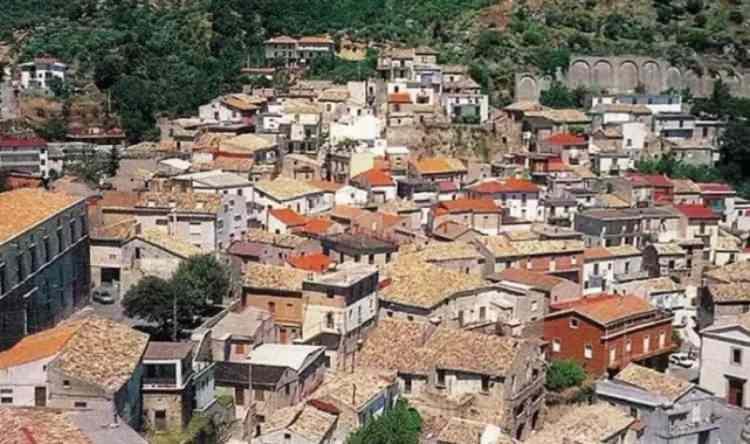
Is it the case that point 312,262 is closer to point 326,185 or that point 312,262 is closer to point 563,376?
point 563,376

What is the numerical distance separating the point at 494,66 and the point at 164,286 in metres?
36.9

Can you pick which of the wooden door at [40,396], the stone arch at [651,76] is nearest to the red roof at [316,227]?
the wooden door at [40,396]

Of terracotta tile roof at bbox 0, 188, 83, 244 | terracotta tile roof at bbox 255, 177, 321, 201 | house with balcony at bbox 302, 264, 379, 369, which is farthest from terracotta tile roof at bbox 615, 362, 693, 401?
terracotta tile roof at bbox 255, 177, 321, 201

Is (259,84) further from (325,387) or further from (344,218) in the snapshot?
(325,387)

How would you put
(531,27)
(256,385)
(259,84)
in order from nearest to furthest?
(256,385)
(259,84)
(531,27)

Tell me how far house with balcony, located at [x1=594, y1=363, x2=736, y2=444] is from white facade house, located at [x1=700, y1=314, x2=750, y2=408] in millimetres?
1153

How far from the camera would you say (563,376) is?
102 feet

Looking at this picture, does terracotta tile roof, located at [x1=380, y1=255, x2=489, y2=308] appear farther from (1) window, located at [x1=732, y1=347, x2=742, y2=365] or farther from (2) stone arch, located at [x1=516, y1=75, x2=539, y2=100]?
(2) stone arch, located at [x1=516, y1=75, x2=539, y2=100]

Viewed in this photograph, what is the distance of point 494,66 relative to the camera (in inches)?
2483

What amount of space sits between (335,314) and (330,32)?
3947cm

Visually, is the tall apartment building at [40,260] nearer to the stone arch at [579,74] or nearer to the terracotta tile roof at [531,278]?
the terracotta tile roof at [531,278]

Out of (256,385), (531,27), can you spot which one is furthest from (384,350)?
(531,27)

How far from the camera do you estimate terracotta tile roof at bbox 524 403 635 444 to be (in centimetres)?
2605

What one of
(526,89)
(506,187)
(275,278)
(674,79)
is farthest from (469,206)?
(674,79)
